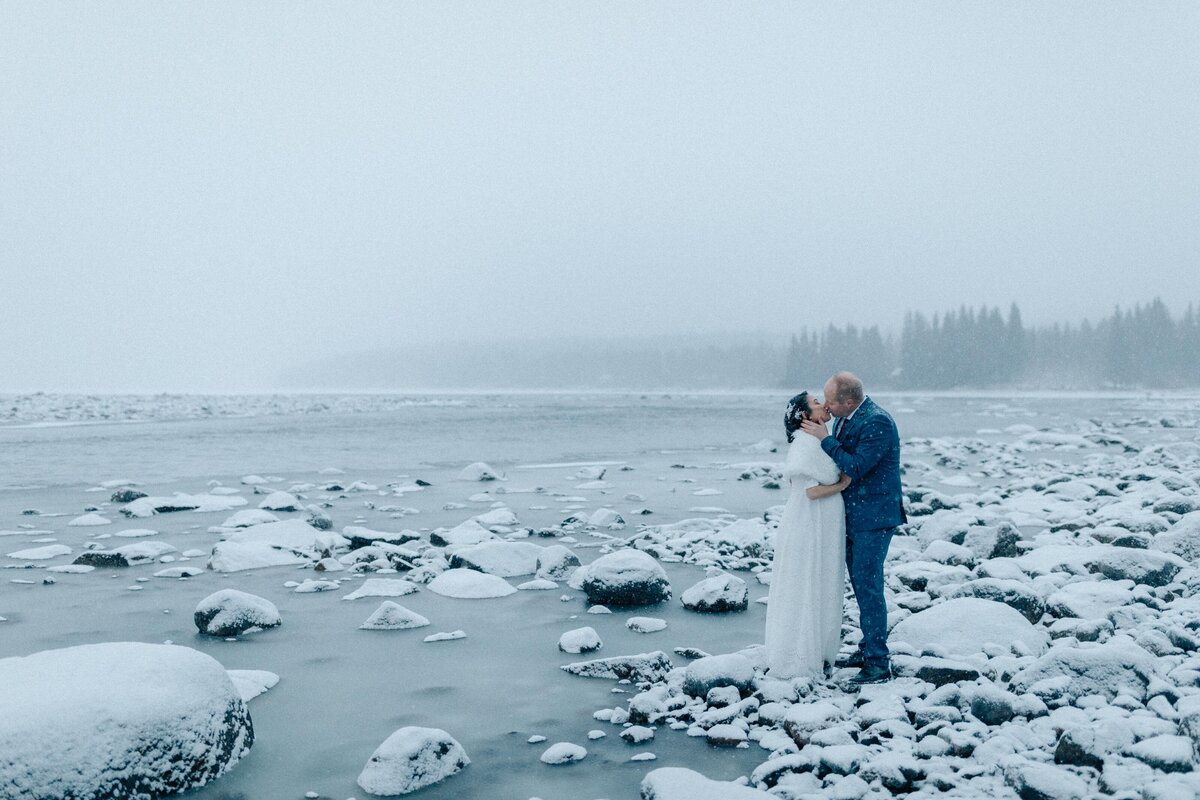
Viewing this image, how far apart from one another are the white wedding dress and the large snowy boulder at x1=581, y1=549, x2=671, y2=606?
2502 mm

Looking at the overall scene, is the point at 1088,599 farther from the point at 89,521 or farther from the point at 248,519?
the point at 89,521

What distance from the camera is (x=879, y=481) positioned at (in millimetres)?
5559

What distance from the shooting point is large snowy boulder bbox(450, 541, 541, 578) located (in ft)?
30.9

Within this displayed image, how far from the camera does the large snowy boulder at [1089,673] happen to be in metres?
5.20

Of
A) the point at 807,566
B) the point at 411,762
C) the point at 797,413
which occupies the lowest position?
the point at 411,762

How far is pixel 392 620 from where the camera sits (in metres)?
7.45

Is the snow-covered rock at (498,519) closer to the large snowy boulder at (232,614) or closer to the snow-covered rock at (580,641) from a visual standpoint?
the large snowy boulder at (232,614)

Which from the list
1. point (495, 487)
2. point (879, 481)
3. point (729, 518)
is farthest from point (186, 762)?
point (495, 487)

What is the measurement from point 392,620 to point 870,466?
433 cm

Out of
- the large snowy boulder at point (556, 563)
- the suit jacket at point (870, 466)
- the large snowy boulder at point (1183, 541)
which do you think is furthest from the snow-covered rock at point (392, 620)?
the large snowy boulder at point (1183, 541)

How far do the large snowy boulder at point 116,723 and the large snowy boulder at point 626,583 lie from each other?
3.79 m

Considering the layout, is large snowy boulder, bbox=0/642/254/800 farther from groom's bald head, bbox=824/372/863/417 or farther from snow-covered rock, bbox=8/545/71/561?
snow-covered rock, bbox=8/545/71/561

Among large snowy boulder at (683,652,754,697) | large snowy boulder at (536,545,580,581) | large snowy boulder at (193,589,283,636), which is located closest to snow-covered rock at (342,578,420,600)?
large snowy boulder at (193,589,283,636)

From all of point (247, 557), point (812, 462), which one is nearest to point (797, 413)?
point (812, 462)
